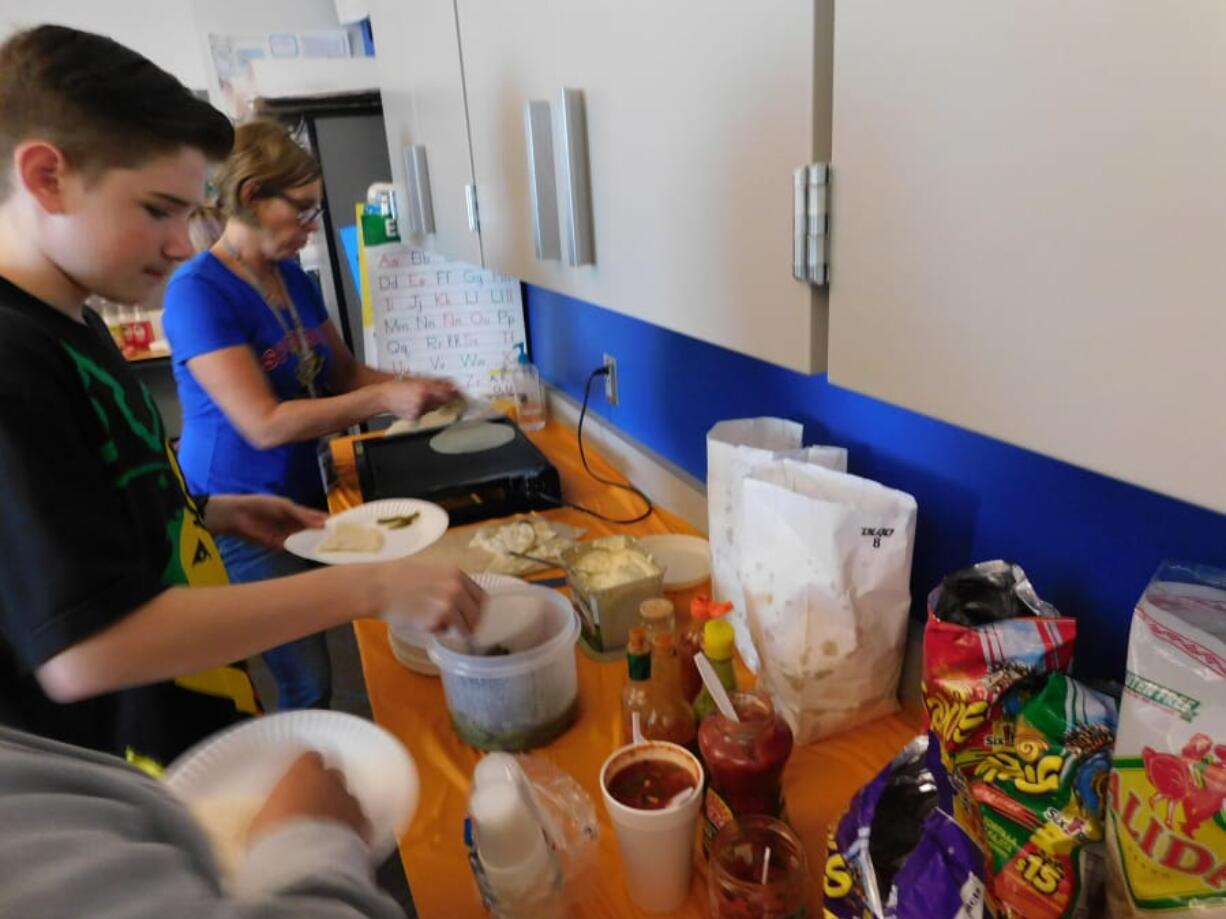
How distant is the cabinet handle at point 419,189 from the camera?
1.65 metres

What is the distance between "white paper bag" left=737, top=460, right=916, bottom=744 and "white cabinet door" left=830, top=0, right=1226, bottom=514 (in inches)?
10.9

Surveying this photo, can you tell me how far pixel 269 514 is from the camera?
136 cm

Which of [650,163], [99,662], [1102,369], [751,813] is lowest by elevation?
[751,813]

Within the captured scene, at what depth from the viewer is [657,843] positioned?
0.69 meters

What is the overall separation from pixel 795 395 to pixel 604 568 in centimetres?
38

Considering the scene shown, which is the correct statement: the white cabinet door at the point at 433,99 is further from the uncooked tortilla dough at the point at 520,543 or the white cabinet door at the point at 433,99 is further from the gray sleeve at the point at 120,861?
the gray sleeve at the point at 120,861

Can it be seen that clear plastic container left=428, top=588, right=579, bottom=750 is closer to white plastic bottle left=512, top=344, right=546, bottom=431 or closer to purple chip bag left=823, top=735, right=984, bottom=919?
purple chip bag left=823, top=735, right=984, bottom=919

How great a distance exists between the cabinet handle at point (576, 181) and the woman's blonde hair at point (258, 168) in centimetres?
86

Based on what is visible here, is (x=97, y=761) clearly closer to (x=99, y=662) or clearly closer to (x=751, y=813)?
(x=99, y=662)

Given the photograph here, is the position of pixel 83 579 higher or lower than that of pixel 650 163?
lower

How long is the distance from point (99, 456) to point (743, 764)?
71 centimetres

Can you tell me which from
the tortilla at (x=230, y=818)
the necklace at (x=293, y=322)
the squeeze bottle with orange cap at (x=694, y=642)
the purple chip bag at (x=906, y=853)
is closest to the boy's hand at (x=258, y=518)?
the necklace at (x=293, y=322)

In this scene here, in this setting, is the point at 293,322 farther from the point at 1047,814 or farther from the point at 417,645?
the point at 1047,814

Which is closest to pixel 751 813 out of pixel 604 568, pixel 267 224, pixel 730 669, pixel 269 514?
pixel 730 669
